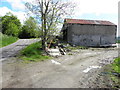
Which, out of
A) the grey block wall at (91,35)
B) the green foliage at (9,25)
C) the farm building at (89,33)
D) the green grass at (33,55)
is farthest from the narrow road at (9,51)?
the green foliage at (9,25)

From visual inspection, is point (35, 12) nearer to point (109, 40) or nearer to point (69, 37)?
point (69, 37)

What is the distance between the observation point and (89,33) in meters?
20.1

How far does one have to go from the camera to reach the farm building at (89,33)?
19.3m

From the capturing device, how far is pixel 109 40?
21.4m

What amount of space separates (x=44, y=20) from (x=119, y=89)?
9.34 meters

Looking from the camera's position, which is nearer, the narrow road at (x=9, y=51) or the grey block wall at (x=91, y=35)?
the narrow road at (x=9, y=51)

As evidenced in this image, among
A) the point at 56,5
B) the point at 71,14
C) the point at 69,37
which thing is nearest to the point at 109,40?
the point at 69,37

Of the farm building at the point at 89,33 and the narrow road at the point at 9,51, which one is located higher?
the farm building at the point at 89,33

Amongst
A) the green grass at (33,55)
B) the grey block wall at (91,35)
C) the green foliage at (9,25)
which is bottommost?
the green grass at (33,55)

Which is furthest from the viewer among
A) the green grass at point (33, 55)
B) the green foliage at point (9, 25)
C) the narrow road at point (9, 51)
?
the green foliage at point (9, 25)

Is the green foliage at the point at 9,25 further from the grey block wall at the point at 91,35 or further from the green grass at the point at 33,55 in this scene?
the green grass at the point at 33,55

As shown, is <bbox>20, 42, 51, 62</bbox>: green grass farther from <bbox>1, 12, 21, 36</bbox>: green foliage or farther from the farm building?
<bbox>1, 12, 21, 36</bbox>: green foliage

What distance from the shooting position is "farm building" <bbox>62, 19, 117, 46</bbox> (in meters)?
19.3

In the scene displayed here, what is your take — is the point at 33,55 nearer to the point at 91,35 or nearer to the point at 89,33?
the point at 89,33
